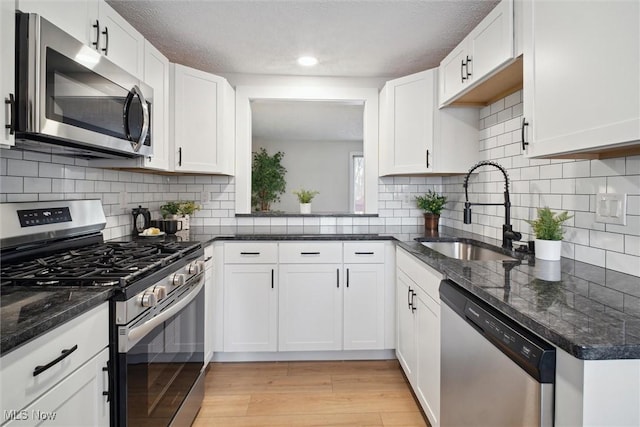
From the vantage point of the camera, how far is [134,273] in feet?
4.26

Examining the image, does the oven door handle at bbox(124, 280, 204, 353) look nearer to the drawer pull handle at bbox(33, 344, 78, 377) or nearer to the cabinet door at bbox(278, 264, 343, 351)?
the drawer pull handle at bbox(33, 344, 78, 377)

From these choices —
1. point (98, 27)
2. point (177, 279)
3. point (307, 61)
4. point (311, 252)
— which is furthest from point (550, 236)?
point (98, 27)

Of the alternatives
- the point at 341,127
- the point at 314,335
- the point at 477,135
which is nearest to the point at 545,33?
the point at 477,135

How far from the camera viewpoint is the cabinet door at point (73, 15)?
1281 mm

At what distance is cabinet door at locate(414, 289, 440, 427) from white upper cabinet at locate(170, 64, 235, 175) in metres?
1.79

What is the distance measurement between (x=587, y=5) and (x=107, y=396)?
1.98 metres

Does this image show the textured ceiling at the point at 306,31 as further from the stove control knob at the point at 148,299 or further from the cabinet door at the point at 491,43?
the stove control knob at the point at 148,299

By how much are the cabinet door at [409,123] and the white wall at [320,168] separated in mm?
4279

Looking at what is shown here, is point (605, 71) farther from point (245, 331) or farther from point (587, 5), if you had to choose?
point (245, 331)

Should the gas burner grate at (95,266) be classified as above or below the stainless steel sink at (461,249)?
above

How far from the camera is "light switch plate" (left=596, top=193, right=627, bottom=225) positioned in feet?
4.60

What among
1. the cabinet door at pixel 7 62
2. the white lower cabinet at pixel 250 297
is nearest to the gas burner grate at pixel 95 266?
the cabinet door at pixel 7 62

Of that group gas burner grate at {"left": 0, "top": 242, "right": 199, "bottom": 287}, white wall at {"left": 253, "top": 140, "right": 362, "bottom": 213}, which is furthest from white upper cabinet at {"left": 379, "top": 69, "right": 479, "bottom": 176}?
white wall at {"left": 253, "top": 140, "right": 362, "bottom": 213}

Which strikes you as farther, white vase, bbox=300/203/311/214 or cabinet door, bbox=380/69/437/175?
white vase, bbox=300/203/311/214
